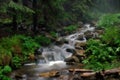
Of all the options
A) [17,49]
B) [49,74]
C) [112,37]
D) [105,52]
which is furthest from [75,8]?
[49,74]

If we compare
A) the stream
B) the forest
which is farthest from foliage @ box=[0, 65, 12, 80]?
the stream

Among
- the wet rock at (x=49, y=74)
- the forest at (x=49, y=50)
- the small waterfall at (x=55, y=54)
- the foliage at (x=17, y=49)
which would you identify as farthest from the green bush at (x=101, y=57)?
the foliage at (x=17, y=49)

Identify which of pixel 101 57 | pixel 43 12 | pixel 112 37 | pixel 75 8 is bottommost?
pixel 101 57

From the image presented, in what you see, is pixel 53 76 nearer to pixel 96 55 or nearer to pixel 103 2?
pixel 96 55

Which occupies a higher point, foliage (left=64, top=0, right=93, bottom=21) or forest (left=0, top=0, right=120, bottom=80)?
foliage (left=64, top=0, right=93, bottom=21)

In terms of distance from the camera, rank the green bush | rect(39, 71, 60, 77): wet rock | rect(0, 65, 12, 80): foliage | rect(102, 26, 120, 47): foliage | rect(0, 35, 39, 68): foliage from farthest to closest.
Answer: rect(102, 26, 120, 47): foliage
rect(0, 35, 39, 68): foliage
the green bush
rect(0, 65, 12, 80): foliage
rect(39, 71, 60, 77): wet rock

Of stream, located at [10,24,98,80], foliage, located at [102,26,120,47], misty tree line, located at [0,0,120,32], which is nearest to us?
stream, located at [10,24,98,80]

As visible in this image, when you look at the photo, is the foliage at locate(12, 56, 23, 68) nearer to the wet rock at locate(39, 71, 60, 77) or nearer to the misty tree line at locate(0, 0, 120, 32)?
the wet rock at locate(39, 71, 60, 77)

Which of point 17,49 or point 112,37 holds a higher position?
point 112,37

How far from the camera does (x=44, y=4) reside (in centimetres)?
2494

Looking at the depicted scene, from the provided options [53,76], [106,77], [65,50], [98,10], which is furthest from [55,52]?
[98,10]

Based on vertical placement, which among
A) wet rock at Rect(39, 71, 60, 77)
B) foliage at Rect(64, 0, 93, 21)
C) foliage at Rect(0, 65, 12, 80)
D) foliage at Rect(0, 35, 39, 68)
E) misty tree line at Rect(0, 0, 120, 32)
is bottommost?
wet rock at Rect(39, 71, 60, 77)

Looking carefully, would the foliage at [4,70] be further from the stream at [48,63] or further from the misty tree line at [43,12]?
the misty tree line at [43,12]

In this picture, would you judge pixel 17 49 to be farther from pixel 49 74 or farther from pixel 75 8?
pixel 75 8
